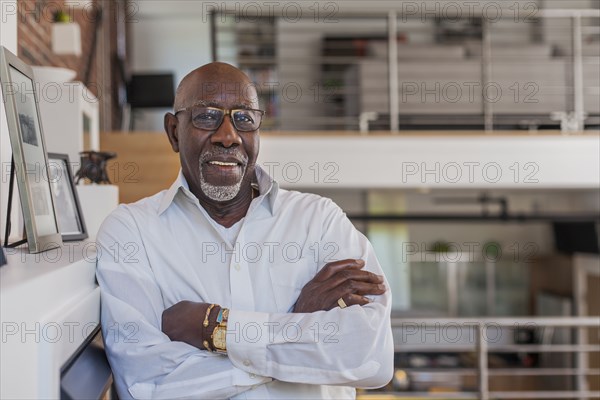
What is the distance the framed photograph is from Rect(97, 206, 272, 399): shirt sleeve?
154 millimetres

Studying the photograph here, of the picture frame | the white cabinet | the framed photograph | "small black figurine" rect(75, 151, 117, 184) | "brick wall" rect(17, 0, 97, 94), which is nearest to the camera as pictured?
the white cabinet

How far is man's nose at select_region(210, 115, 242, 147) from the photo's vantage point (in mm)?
1602

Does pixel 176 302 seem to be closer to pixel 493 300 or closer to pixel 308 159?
pixel 308 159

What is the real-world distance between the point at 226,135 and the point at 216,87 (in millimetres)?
110

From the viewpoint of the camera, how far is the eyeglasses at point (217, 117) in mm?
1612

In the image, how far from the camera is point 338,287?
155 centimetres

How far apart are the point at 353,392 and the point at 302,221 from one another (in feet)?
1.35

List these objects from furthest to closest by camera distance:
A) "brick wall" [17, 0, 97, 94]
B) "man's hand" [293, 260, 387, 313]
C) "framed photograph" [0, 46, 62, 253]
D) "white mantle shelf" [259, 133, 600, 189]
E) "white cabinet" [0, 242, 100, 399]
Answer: "white mantle shelf" [259, 133, 600, 189], "brick wall" [17, 0, 97, 94], "man's hand" [293, 260, 387, 313], "framed photograph" [0, 46, 62, 253], "white cabinet" [0, 242, 100, 399]

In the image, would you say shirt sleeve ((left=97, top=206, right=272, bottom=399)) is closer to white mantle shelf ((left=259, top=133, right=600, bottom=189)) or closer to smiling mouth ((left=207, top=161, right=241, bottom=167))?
smiling mouth ((left=207, top=161, right=241, bottom=167))

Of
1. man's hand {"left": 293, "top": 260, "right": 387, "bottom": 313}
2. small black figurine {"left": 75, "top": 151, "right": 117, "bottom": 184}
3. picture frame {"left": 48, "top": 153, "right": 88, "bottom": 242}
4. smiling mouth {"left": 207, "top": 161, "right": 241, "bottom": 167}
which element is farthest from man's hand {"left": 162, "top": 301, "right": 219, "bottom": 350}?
small black figurine {"left": 75, "top": 151, "right": 117, "bottom": 184}

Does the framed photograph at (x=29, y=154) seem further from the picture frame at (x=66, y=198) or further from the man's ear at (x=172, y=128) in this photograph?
the picture frame at (x=66, y=198)

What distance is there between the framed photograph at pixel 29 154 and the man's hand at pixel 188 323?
28 cm

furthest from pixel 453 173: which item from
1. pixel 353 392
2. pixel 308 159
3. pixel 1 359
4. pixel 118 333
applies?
pixel 1 359

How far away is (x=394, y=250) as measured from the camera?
849 cm
